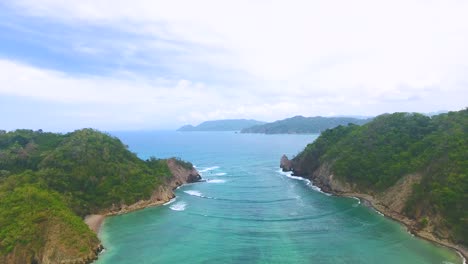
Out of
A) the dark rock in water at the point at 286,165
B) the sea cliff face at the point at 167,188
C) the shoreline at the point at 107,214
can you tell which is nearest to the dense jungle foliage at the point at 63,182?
the sea cliff face at the point at 167,188

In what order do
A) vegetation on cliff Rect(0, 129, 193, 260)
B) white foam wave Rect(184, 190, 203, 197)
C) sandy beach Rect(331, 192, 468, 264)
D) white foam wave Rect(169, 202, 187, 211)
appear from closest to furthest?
sandy beach Rect(331, 192, 468, 264) → vegetation on cliff Rect(0, 129, 193, 260) → white foam wave Rect(169, 202, 187, 211) → white foam wave Rect(184, 190, 203, 197)

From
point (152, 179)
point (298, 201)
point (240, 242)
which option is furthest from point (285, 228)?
point (152, 179)

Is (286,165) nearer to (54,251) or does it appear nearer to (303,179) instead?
(303,179)

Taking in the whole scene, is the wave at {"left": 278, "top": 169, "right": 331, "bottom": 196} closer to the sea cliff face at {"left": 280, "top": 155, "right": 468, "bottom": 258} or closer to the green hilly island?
the sea cliff face at {"left": 280, "top": 155, "right": 468, "bottom": 258}

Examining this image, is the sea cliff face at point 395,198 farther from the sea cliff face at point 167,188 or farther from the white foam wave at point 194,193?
the sea cliff face at point 167,188

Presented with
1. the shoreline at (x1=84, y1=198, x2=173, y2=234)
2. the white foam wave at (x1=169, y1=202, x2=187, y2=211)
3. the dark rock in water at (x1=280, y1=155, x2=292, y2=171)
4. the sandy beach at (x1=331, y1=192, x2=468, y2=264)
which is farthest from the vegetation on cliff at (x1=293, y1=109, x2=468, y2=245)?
the shoreline at (x1=84, y1=198, x2=173, y2=234)

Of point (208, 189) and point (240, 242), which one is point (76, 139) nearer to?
point (208, 189)

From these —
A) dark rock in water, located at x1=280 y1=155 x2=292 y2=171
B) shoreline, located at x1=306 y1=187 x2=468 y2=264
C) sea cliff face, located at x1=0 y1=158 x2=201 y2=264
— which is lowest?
sea cliff face, located at x1=0 y1=158 x2=201 y2=264
